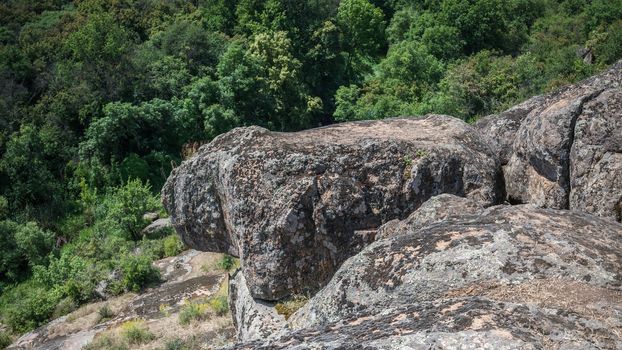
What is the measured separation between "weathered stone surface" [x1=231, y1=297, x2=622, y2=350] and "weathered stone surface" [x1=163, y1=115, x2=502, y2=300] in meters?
5.07

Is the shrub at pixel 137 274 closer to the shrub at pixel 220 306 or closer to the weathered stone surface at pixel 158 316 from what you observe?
the weathered stone surface at pixel 158 316

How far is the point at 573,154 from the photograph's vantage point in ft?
32.3

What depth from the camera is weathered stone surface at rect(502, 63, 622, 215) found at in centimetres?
992

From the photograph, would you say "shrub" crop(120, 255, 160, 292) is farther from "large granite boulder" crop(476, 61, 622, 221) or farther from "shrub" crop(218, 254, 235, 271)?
"large granite boulder" crop(476, 61, 622, 221)

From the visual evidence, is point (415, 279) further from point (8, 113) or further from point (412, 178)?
point (8, 113)

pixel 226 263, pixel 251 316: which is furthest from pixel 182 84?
pixel 251 316

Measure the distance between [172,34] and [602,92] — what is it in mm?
39387

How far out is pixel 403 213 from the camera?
10.7m

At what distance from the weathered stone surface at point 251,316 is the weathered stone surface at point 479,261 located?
3.05 meters

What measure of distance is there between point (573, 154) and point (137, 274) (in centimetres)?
1579

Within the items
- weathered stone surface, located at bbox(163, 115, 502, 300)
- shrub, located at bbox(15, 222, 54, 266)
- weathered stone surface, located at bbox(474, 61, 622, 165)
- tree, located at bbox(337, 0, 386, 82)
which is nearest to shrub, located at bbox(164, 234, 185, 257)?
shrub, located at bbox(15, 222, 54, 266)

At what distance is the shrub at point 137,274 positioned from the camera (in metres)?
21.8

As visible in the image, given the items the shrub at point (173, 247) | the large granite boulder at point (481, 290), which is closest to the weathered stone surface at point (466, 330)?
the large granite boulder at point (481, 290)

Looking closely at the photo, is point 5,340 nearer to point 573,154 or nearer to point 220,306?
point 220,306
